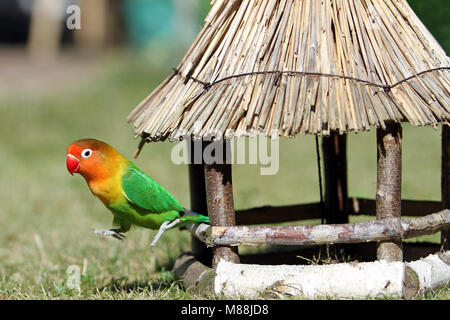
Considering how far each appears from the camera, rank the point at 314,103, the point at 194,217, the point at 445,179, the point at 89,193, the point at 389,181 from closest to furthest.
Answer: the point at 314,103 < the point at 389,181 < the point at 194,217 < the point at 445,179 < the point at 89,193

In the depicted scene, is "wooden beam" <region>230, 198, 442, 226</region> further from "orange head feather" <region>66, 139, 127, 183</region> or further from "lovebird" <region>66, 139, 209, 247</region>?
"orange head feather" <region>66, 139, 127, 183</region>

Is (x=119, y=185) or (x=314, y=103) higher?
(x=314, y=103)

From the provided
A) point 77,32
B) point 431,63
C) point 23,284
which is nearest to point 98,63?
point 77,32

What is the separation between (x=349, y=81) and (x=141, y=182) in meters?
1.18

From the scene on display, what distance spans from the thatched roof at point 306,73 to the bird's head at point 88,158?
0.24 meters

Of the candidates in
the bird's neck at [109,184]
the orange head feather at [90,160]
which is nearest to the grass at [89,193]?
the bird's neck at [109,184]

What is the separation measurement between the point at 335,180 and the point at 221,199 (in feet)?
4.44

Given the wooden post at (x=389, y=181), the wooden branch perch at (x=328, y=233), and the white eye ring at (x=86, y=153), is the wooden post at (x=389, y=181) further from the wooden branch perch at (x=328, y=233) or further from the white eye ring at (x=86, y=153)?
the white eye ring at (x=86, y=153)

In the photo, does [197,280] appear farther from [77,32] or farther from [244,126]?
[77,32]

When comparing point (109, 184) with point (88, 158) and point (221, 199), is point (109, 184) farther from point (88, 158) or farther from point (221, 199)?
point (221, 199)

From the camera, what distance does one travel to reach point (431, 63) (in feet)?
10.3

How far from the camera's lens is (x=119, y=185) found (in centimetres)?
327

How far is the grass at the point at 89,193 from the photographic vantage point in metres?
4.02

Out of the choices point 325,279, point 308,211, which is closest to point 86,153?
point 325,279
